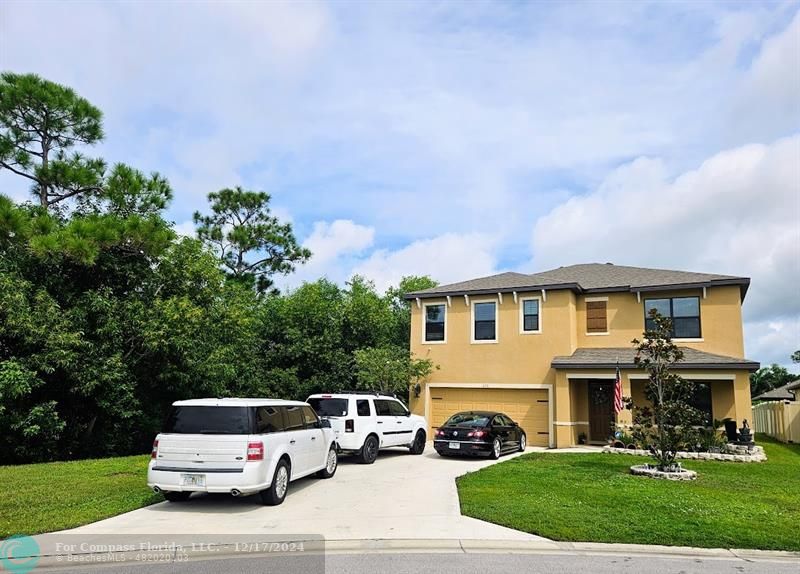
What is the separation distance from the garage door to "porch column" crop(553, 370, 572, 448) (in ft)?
2.45

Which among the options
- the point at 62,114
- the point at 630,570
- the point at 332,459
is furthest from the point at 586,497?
the point at 62,114

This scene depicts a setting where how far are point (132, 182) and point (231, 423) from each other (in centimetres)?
1153

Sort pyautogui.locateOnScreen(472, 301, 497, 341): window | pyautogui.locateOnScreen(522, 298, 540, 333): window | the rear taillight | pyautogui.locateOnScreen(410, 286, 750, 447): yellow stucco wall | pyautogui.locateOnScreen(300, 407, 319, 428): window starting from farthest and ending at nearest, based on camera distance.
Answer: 1. pyautogui.locateOnScreen(472, 301, 497, 341): window
2. pyautogui.locateOnScreen(522, 298, 540, 333): window
3. pyautogui.locateOnScreen(410, 286, 750, 447): yellow stucco wall
4. pyautogui.locateOnScreen(300, 407, 319, 428): window
5. the rear taillight

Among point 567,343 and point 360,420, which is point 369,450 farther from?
point 567,343

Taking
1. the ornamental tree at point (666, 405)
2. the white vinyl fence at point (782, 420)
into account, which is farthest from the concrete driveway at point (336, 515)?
the white vinyl fence at point (782, 420)

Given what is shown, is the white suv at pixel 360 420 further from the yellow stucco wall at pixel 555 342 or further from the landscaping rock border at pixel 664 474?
the yellow stucco wall at pixel 555 342

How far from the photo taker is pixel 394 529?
8188mm

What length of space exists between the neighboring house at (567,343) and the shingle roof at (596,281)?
4 centimetres

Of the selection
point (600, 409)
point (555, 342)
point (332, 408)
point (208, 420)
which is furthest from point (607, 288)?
point (208, 420)

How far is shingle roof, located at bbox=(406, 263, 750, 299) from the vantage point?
20375 mm

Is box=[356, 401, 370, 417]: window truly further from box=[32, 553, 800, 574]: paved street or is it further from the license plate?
box=[32, 553, 800, 574]: paved street

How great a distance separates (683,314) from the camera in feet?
67.9

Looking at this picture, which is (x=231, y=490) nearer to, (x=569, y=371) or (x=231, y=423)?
(x=231, y=423)

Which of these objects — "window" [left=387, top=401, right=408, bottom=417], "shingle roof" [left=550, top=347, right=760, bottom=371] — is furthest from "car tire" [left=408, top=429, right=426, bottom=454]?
"shingle roof" [left=550, top=347, right=760, bottom=371]
